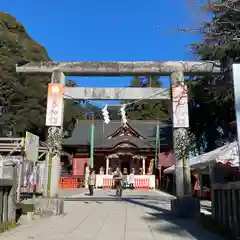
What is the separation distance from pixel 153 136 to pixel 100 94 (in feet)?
94.7

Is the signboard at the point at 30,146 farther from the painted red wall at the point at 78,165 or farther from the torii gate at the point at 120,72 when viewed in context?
the painted red wall at the point at 78,165

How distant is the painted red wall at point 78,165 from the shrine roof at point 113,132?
5.98ft

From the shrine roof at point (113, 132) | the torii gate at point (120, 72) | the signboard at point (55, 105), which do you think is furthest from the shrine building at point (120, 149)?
→ the signboard at point (55, 105)

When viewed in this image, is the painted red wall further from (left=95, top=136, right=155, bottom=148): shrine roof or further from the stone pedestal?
the stone pedestal

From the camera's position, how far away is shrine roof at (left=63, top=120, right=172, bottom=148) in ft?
131

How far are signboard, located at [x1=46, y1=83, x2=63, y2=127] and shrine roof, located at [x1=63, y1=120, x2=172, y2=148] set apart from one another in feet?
80.0

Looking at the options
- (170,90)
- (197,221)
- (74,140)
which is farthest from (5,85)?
A: (197,221)

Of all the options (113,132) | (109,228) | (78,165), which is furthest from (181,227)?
(113,132)

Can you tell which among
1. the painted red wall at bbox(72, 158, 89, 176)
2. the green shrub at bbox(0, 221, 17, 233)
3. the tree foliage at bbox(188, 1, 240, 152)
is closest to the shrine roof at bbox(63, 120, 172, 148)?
the painted red wall at bbox(72, 158, 89, 176)

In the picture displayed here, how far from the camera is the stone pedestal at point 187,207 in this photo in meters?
11.8

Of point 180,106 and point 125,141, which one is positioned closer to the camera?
point 180,106

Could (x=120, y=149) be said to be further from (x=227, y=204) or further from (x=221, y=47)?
(x=227, y=204)

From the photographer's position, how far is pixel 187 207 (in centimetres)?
1191

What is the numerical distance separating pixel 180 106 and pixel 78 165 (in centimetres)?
2774
